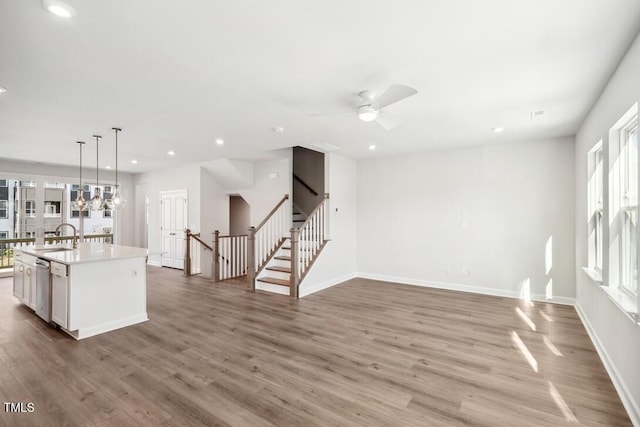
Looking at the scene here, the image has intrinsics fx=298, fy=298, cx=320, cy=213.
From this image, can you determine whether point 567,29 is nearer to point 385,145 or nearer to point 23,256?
point 385,145

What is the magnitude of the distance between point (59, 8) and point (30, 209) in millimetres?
7795

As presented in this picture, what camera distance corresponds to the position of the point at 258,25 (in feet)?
6.56

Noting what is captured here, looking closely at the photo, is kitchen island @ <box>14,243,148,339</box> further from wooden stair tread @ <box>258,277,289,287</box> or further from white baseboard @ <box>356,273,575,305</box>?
white baseboard @ <box>356,273,575,305</box>

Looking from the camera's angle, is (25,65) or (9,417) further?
(25,65)

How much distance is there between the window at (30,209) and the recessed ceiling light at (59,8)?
7.65m

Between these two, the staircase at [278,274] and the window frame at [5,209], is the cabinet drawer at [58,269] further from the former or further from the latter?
the window frame at [5,209]

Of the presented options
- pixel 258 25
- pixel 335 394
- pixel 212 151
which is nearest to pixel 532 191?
pixel 335 394

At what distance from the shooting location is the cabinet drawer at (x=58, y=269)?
3570 millimetres

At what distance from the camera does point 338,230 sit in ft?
20.7

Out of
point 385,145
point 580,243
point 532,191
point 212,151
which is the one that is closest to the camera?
point 580,243

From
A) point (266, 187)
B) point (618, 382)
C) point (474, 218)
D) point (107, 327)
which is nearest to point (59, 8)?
point (107, 327)

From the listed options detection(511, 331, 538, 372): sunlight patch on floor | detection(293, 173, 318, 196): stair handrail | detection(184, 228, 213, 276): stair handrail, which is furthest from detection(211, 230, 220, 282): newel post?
detection(511, 331, 538, 372): sunlight patch on floor

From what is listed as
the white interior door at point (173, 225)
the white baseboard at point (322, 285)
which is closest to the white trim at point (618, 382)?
the white baseboard at point (322, 285)

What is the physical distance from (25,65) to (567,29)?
→ 4.18 meters
